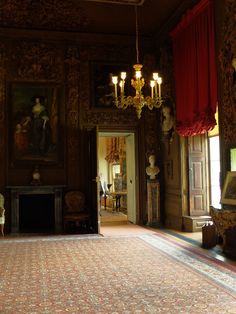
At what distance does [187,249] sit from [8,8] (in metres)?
6.57

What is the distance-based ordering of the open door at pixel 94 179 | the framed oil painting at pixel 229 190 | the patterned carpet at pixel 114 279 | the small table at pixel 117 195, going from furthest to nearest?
the small table at pixel 117 195 → the open door at pixel 94 179 → the framed oil painting at pixel 229 190 → the patterned carpet at pixel 114 279

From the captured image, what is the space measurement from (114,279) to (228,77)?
13.3 feet

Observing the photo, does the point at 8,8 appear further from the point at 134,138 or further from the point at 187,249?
the point at 187,249

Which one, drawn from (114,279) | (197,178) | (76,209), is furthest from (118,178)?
(114,279)

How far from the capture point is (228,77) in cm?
671

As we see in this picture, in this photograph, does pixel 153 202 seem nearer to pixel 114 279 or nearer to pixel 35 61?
pixel 35 61

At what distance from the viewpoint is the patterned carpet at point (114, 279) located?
12.5 feet

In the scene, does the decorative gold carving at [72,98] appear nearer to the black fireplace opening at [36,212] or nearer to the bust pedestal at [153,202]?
the black fireplace opening at [36,212]

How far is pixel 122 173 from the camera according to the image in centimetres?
1521

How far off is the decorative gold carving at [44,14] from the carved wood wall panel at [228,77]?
3.55m

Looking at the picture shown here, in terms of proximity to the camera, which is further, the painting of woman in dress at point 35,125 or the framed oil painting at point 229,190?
the painting of woman in dress at point 35,125

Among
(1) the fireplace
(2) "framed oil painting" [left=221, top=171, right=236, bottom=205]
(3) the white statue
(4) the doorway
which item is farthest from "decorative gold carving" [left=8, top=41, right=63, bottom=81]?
(2) "framed oil painting" [left=221, top=171, right=236, bottom=205]

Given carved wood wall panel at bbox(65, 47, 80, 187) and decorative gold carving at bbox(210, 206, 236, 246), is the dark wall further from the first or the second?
decorative gold carving at bbox(210, 206, 236, 246)

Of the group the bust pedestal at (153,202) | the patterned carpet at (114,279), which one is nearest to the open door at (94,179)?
the patterned carpet at (114,279)
